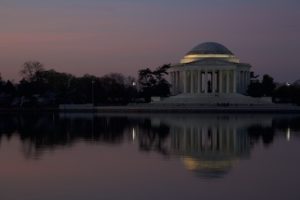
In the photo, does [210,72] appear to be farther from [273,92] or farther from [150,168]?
[150,168]

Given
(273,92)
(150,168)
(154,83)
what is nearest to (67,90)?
(154,83)

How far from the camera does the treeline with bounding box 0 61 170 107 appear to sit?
309 feet

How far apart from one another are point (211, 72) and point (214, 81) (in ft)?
6.36

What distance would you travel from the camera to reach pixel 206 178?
16172mm

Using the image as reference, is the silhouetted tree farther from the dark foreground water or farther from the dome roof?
the dark foreground water

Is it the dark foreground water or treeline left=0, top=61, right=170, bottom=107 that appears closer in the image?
the dark foreground water

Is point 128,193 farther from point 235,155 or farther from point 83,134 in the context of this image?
point 83,134

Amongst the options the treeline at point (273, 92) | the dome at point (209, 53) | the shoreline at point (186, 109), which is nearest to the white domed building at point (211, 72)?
the dome at point (209, 53)

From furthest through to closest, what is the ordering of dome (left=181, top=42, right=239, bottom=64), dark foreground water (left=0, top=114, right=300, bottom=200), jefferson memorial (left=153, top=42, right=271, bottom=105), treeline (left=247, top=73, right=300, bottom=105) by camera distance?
dome (left=181, top=42, right=239, bottom=64)
jefferson memorial (left=153, top=42, right=271, bottom=105)
treeline (left=247, top=73, right=300, bottom=105)
dark foreground water (left=0, top=114, right=300, bottom=200)

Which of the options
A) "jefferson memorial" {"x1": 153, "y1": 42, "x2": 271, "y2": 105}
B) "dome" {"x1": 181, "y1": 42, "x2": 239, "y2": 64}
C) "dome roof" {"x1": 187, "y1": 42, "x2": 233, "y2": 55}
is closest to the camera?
"jefferson memorial" {"x1": 153, "y1": 42, "x2": 271, "y2": 105}

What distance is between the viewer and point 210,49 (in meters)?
102

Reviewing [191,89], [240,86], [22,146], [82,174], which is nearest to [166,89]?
[191,89]

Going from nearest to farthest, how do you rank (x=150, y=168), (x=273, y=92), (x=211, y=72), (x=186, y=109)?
1. (x=150, y=168)
2. (x=186, y=109)
3. (x=273, y=92)
4. (x=211, y=72)

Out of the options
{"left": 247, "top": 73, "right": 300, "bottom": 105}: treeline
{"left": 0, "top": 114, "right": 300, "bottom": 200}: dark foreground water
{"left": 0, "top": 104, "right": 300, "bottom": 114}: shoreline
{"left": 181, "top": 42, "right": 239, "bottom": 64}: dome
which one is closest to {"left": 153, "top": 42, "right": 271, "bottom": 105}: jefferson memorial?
{"left": 181, "top": 42, "right": 239, "bottom": 64}: dome
